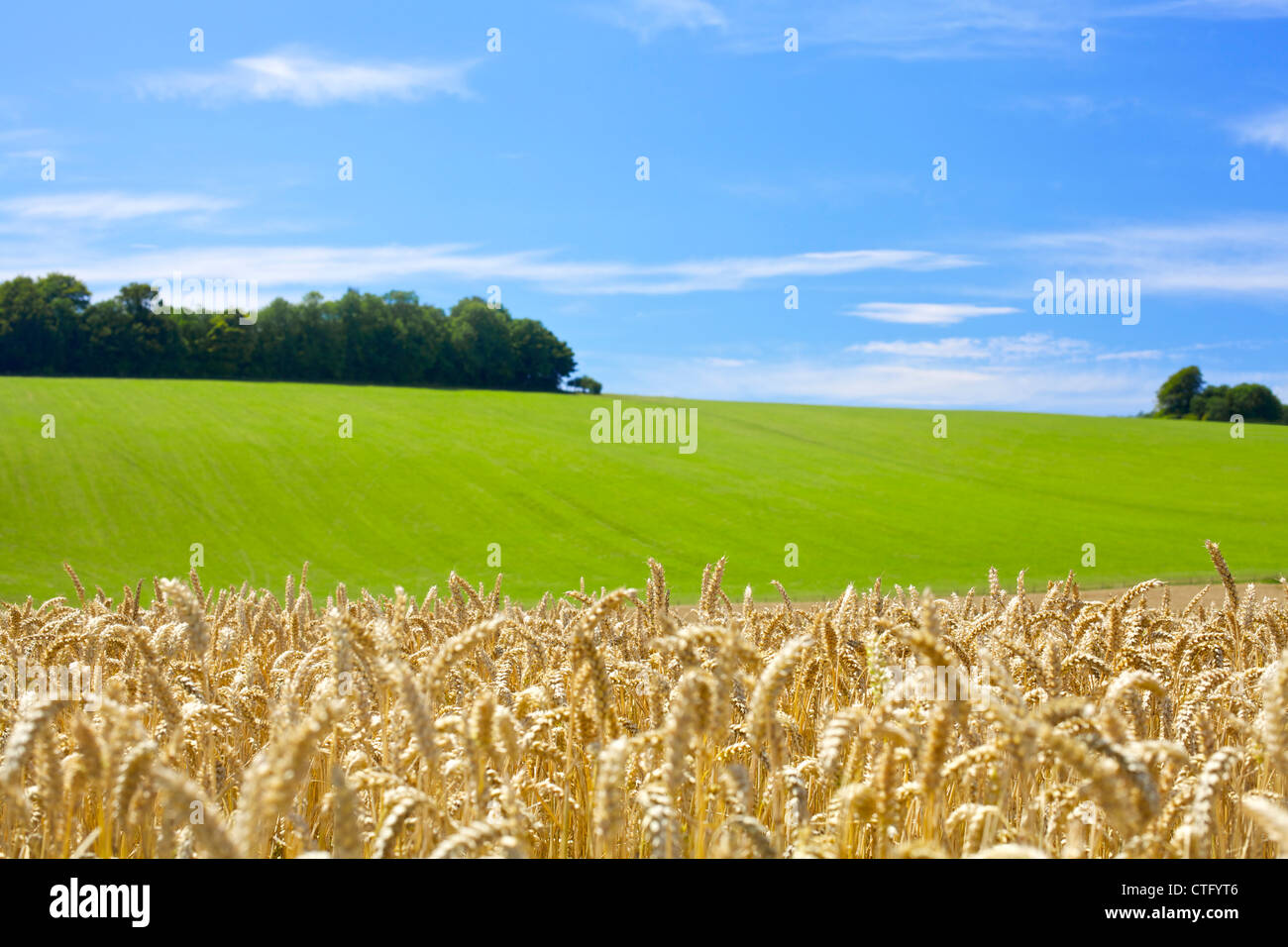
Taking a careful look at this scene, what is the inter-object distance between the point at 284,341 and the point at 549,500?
221ft

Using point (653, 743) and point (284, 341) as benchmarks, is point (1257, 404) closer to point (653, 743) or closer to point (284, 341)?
point (284, 341)

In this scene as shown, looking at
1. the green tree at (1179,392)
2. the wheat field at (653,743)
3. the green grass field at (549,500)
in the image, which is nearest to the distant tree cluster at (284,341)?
the green grass field at (549,500)

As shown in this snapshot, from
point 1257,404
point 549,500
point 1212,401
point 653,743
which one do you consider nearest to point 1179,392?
point 1212,401

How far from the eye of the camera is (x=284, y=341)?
3450 inches

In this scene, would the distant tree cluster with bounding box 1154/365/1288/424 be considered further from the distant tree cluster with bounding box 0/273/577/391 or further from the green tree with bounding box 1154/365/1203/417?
the distant tree cluster with bounding box 0/273/577/391

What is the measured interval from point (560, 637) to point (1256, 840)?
2689mm

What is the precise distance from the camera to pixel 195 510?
89.0 feet

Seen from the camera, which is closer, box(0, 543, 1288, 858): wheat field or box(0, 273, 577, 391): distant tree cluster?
box(0, 543, 1288, 858): wheat field

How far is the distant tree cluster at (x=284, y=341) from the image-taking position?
261 ft

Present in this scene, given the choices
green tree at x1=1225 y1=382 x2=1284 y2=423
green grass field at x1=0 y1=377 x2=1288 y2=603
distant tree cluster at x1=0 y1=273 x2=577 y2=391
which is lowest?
green grass field at x1=0 y1=377 x2=1288 y2=603

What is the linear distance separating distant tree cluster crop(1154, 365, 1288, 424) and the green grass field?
51.5m

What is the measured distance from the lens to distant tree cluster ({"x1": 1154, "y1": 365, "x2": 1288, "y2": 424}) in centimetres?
9206

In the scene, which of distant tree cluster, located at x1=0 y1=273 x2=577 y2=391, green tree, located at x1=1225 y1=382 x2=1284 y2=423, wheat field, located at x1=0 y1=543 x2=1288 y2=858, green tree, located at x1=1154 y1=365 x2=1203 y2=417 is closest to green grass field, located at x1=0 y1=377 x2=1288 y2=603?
wheat field, located at x1=0 y1=543 x2=1288 y2=858
